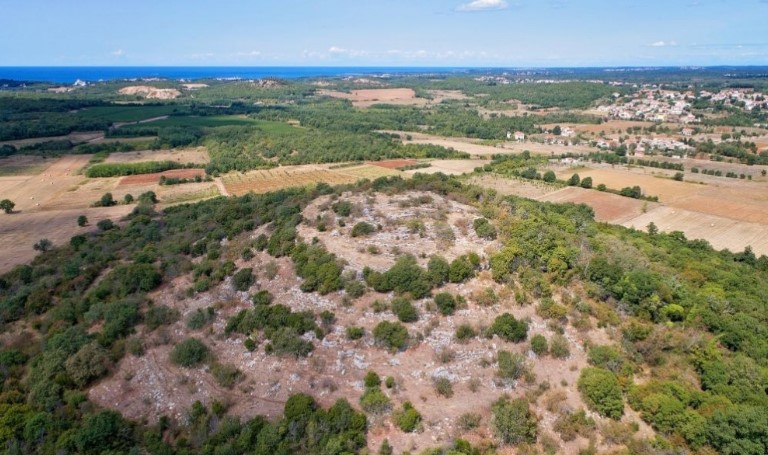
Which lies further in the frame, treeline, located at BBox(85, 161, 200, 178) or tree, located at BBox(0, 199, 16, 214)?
treeline, located at BBox(85, 161, 200, 178)

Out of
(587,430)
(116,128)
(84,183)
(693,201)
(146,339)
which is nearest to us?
(587,430)

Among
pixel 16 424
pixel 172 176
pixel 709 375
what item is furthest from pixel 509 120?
pixel 16 424

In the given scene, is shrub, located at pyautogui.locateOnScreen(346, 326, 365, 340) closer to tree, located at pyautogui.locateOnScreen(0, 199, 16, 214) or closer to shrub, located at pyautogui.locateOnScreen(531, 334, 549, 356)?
shrub, located at pyautogui.locateOnScreen(531, 334, 549, 356)

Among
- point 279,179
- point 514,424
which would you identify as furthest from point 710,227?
point 279,179

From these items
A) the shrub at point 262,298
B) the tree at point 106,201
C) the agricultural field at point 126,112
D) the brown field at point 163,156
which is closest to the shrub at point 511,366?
the shrub at point 262,298

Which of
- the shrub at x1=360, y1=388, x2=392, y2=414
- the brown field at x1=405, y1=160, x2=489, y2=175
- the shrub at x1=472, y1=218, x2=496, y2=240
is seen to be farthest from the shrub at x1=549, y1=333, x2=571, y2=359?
the brown field at x1=405, y1=160, x2=489, y2=175

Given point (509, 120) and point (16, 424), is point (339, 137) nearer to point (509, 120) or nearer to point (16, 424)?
point (509, 120)

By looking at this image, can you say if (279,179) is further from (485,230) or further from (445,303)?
(445,303)
